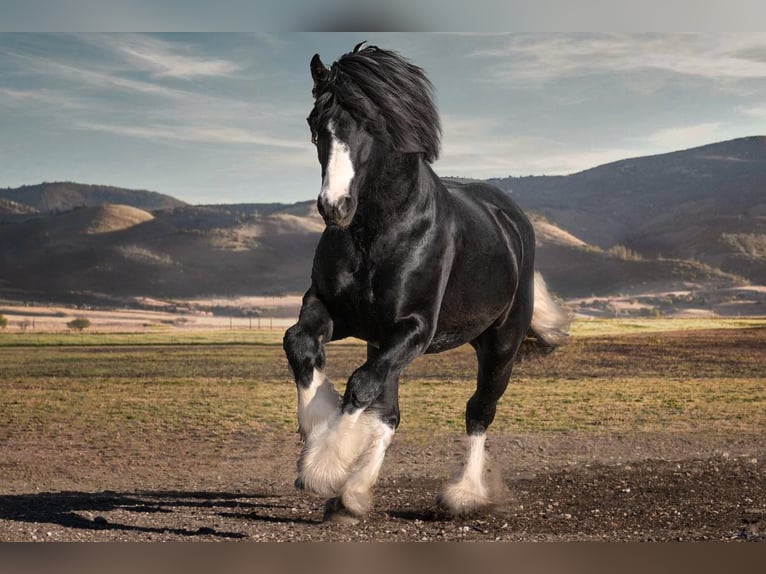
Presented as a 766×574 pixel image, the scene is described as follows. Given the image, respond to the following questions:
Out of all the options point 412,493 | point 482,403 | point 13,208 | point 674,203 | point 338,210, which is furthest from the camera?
point 674,203

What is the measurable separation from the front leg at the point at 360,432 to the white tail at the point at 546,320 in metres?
1.58

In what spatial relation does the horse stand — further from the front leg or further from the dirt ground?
the dirt ground

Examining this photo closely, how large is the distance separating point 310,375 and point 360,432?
11.4 inches

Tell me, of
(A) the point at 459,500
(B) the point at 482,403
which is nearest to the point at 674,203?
(B) the point at 482,403

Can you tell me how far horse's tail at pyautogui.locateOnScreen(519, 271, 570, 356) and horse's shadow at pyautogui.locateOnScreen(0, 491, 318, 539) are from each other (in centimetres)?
168

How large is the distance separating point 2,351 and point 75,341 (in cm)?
64

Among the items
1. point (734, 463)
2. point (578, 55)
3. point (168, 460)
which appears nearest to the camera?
point (734, 463)

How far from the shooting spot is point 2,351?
25.6 ft

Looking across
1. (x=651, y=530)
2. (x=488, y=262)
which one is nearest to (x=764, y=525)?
(x=651, y=530)

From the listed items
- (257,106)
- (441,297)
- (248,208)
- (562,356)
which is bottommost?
(562,356)

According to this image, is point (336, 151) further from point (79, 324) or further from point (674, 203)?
point (674, 203)

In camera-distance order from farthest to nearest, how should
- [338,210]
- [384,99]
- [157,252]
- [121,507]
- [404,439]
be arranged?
[157,252] < [404,439] < [121,507] < [384,99] < [338,210]

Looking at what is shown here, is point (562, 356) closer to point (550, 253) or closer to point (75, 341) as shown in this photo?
point (550, 253)

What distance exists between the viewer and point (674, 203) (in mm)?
8836
